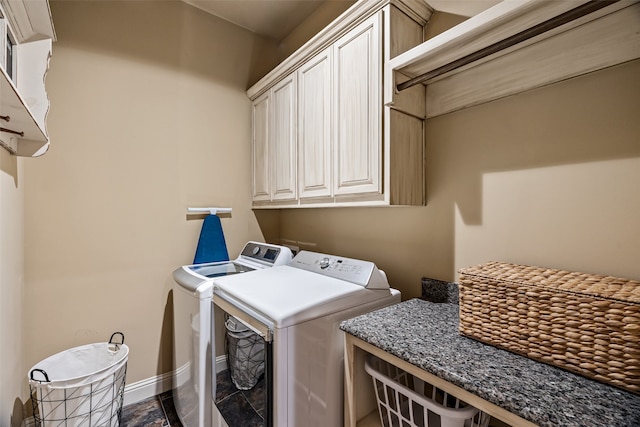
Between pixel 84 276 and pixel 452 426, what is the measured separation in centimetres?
208

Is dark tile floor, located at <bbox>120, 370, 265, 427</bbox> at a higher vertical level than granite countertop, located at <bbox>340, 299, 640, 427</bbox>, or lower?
lower

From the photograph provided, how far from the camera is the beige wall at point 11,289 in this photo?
3.92 feet

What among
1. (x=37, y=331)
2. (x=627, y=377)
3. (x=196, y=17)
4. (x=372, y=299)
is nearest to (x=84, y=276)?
(x=37, y=331)

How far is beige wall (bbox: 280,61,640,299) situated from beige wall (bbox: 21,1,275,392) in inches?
59.5

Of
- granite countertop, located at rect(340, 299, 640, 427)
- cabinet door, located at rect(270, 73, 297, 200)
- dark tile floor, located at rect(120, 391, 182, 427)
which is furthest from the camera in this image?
cabinet door, located at rect(270, 73, 297, 200)

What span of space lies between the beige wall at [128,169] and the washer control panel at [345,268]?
87 cm

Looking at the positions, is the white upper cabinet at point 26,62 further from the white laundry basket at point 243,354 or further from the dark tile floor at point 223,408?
the dark tile floor at point 223,408

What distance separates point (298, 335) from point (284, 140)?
132cm

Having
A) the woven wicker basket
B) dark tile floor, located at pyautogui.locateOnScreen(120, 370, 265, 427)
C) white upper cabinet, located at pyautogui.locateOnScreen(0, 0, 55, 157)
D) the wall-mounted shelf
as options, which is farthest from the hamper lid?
white upper cabinet, located at pyautogui.locateOnScreen(0, 0, 55, 157)

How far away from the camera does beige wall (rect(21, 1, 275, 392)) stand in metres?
1.68

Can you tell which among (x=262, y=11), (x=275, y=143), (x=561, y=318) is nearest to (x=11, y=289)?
Answer: (x=275, y=143)

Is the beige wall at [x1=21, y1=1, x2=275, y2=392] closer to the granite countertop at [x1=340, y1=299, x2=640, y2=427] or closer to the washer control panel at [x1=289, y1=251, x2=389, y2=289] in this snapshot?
the washer control panel at [x1=289, y1=251, x2=389, y2=289]

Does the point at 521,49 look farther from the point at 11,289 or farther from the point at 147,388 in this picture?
the point at 147,388

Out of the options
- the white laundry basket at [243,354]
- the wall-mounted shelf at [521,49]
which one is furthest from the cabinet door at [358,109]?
the white laundry basket at [243,354]
